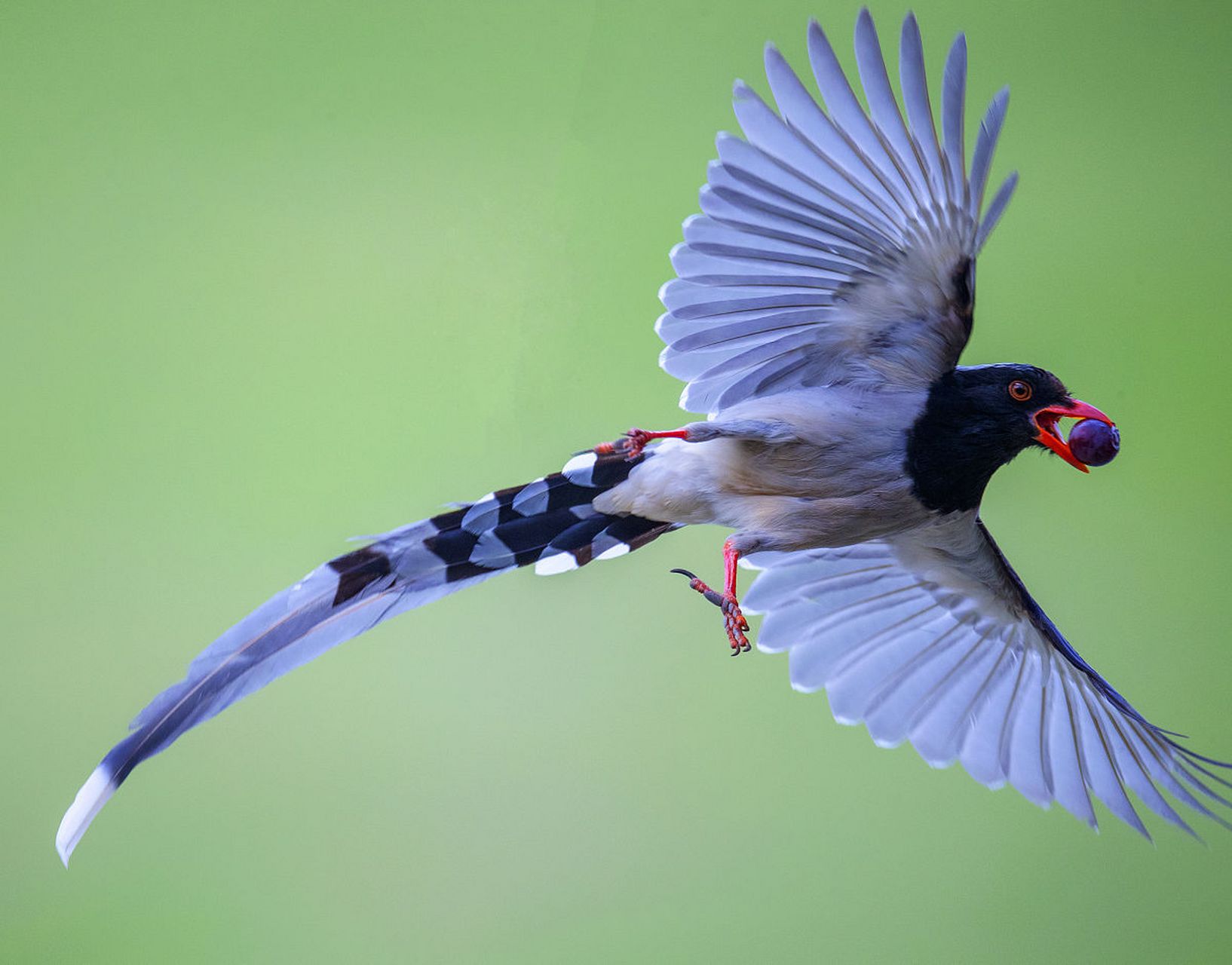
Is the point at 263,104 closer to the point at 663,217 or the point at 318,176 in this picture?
the point at 318,176

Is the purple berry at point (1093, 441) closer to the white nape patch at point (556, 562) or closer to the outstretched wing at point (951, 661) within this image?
the outstretched wing at point (951, 661)

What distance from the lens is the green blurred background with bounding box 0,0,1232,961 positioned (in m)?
1.63

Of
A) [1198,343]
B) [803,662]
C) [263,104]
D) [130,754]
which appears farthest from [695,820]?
[263,104]

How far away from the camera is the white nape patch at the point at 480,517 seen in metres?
1.25

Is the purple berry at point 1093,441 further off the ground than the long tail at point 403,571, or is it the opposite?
the long tail at point 403,571

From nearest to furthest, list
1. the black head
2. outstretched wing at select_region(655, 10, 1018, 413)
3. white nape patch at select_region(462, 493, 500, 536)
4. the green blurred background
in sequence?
outstretched wing at select_region(655, 10, 1018, 413)
the black head
white nape patch at select_region(462, 493, 500, 536)
the green blurred background

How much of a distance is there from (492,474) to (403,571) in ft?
1.40

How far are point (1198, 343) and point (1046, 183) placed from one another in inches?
13.3

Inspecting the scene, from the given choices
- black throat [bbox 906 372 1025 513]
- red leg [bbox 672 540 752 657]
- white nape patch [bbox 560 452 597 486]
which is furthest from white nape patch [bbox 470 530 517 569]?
black throat [bbox 906 372 1025 513]

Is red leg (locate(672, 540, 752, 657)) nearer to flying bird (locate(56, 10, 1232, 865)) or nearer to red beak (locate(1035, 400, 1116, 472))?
flying bird (locate(56, 10, 1232, 865))

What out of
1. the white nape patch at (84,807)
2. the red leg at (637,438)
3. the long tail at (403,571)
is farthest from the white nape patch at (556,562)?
the white nape patch at (84,807)

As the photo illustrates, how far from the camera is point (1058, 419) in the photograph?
3.69 feet

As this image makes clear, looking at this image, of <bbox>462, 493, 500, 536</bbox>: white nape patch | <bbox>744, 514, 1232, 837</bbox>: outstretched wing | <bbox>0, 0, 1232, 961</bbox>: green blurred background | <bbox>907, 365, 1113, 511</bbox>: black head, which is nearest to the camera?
<bbox>907, 365, 1113, 511</bbox>: black head

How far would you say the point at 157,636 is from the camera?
1650 mm
